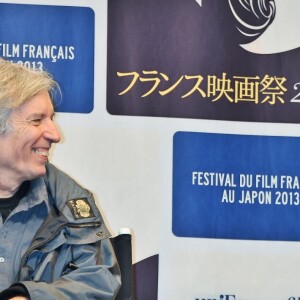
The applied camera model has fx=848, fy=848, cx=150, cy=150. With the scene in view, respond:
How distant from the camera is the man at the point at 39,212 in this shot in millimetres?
2111

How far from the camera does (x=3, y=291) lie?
199cm

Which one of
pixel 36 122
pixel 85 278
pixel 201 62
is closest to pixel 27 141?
pixel 36 122

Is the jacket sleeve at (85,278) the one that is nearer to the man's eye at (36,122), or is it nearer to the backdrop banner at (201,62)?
the man's eye at (36,122)

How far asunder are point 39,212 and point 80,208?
11cm

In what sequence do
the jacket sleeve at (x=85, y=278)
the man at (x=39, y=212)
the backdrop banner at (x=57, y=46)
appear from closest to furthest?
the jacket sleeve at (x=85, y=278), the man at (x=39, y=212), the backdrop banner at (x=57, y=46)

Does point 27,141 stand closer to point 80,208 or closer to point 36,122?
point 36,122

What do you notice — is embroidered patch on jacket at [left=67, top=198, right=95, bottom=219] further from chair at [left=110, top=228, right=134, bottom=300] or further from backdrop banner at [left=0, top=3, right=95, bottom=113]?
backdrop banner at [left=0, top=3, right=95, bottom=113]

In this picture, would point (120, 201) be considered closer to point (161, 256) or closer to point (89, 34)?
point (161, 256)

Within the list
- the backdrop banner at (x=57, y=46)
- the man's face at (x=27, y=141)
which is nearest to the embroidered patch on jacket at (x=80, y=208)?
the man's face at (x=27, y=141)

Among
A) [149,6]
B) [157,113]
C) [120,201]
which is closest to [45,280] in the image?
[120,201]

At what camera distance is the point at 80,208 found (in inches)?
85.7

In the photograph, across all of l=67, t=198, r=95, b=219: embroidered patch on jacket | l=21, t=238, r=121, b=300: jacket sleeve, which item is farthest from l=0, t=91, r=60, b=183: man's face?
l=21, t=238, r=121, b=300: jacket sleeve

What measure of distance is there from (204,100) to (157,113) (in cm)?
A: 16

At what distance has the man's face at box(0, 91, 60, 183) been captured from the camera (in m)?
2.18
